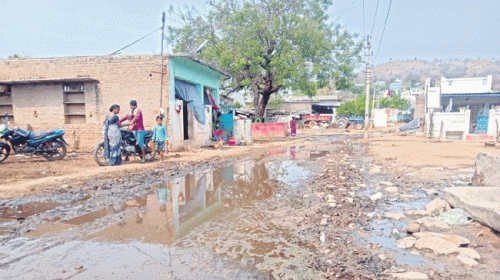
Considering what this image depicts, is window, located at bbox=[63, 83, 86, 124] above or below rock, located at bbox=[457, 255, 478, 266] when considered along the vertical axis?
above

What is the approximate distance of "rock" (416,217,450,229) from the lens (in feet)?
11.8

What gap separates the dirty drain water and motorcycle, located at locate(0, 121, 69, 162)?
5.13 metres

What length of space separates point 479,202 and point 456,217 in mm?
321

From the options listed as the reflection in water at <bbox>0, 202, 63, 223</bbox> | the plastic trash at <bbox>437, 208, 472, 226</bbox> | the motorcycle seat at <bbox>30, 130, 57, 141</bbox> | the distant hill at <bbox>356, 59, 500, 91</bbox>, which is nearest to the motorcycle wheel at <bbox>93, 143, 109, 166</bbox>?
the motorcycle seat at <bbox>30, 130, 57, 141</bbox>

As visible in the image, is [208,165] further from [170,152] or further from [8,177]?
[8,177]

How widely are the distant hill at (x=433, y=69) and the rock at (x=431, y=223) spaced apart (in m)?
120

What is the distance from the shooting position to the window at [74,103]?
39.8ft

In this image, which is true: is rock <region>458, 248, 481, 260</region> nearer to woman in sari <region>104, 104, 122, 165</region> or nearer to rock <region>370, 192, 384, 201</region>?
rock <region>370, 192, 384, 201</region>

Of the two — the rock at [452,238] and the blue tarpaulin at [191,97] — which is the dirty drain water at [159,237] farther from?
the blue tarpaulin at [191,97]

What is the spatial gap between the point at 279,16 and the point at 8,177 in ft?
58.2

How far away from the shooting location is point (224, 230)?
367 centimetres

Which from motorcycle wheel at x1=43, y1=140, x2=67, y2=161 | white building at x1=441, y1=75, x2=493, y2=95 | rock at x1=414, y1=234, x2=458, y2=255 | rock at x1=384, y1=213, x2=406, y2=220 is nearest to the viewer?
rock at x1=414, y1=234, x2=458, y2=255

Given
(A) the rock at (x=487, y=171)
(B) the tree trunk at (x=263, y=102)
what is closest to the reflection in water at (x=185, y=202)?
(A) the rock at (x=487, y=171)

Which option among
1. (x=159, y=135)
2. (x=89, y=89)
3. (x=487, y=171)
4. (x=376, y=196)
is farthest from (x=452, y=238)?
(x=89, y=89)
